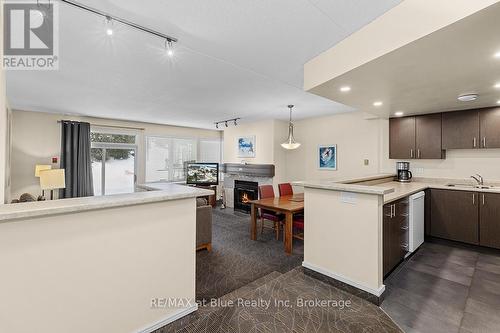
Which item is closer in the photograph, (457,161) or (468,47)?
(468,47)

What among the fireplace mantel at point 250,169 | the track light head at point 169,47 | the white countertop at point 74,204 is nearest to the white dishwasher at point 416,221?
the white countertop at point 74,204

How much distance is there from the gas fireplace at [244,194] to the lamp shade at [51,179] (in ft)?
12.9

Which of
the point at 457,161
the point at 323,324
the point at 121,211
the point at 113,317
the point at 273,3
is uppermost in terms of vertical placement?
the point at 273,3

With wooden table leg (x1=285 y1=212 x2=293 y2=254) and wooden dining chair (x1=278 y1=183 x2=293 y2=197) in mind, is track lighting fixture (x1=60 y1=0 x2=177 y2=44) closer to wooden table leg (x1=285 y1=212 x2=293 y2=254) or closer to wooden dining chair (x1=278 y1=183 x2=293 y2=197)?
wooden table leg (x1=285 y1=212 x2=293 y2=254)

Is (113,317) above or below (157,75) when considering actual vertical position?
below

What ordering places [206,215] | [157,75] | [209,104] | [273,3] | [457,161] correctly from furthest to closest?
[209,104] < [457,161] < [206,215] < [157,75] < [273,3]

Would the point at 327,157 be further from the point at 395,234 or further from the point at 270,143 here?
the point at 395,234

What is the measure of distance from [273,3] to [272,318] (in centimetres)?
241

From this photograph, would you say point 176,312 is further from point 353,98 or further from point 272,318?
point 353,98

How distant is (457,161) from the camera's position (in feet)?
12.8

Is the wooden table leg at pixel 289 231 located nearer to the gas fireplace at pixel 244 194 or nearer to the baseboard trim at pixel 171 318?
the baseboard trim at pixel 171 318

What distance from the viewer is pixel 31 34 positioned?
188cm

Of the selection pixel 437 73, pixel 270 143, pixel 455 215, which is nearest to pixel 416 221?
pixel 455 215

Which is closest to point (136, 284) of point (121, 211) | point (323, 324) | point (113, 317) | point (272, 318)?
point (113, 317)
